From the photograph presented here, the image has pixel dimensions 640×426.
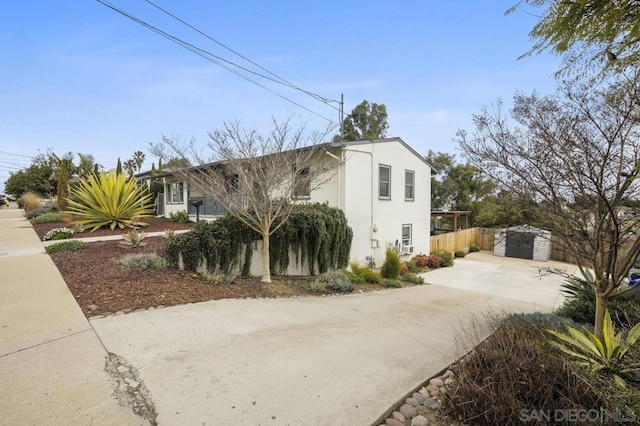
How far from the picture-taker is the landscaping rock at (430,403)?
8.61 ft

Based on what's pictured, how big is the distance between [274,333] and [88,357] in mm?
1974

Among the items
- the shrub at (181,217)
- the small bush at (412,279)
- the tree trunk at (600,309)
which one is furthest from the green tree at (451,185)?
the tree trunk at (600,309)

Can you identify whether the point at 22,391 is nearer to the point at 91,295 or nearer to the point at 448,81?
the point at 91,295

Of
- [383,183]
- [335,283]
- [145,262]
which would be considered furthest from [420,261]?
[145,262]

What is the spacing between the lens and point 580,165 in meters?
3.28

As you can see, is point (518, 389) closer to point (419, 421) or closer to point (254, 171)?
point (419, 421)

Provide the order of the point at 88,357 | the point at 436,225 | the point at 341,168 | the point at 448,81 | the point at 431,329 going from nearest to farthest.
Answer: the point at 88,357
the point at 431,329
the point at 448,81
the point at 341,168
the point at 436,225

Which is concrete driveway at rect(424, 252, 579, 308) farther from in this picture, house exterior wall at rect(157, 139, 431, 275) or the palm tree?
the palm tree

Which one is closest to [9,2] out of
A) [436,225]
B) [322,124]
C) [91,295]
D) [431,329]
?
[91,295]

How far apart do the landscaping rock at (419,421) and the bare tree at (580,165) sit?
2509 mm

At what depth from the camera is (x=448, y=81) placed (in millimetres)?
9438

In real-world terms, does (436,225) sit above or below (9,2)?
below

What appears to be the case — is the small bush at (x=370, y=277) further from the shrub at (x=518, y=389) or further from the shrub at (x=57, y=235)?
the shrub at (x=57, y=235)

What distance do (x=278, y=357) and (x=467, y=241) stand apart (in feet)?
67.1
